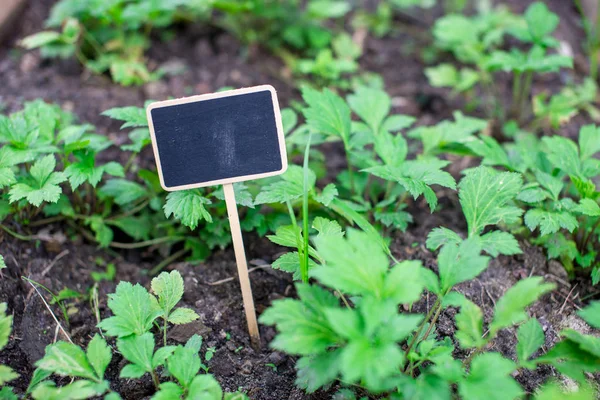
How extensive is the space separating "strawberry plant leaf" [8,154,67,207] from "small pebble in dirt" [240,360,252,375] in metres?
0.86

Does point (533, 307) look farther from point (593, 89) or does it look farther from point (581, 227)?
point (593, 89)

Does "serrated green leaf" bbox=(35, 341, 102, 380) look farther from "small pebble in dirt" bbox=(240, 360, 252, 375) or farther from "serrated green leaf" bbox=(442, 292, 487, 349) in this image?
"serrated green leaf" bbox=(442, 292, 487, 349)

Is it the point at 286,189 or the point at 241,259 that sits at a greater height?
the point at 286,189

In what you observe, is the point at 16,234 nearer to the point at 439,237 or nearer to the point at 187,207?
the point at 187,207

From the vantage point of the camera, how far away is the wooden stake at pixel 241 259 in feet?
5.65

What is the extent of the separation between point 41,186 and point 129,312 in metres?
0.64

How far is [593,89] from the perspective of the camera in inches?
125

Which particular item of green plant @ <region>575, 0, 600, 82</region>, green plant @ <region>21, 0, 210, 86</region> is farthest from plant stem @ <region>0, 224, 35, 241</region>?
green plant @ <region>575, 0, 600, 82</region>

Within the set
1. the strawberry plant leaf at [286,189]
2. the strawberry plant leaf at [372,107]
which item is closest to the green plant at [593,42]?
the strawberry plant leaf at [372,107]

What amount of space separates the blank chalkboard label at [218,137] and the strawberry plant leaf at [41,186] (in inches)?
16.6

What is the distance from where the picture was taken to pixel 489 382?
1.28 m

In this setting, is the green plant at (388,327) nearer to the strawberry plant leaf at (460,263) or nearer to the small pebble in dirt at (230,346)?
the strawberry plant leaf at (460,263)

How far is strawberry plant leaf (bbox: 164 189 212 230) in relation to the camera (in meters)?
1.76

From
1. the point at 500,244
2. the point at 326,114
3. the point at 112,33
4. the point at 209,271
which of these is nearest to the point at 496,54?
the point at 326,114
